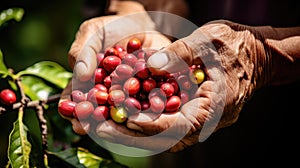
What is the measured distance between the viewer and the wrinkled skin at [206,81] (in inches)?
72.1

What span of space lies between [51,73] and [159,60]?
0.72 m

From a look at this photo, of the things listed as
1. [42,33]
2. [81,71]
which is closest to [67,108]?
[81,71]

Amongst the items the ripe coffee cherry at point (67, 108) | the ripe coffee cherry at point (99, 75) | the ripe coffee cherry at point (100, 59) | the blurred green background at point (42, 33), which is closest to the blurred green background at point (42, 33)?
the blurred green background at point (42, 33)

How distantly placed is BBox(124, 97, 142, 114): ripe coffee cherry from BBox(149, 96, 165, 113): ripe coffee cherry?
0.15ft

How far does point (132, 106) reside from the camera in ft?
5.98

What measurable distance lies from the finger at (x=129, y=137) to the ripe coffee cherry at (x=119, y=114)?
3 cm

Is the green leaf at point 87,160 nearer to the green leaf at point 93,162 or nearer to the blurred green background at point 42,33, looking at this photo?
the green leaf at point 93,162

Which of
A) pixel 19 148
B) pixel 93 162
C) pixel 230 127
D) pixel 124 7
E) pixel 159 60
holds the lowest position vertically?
pixel 230 127

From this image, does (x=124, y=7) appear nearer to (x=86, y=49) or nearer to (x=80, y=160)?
(x=86, y=49)

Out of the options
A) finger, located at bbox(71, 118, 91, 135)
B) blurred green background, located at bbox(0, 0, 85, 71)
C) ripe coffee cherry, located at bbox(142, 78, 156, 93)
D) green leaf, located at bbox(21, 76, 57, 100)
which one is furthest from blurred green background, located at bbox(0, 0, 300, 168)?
ripe coffee cherry, located at bbox(142, 78, 156, 93)

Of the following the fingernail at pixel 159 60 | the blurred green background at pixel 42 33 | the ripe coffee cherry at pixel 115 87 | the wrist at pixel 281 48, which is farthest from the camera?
the blurred green background at pixel 42 33

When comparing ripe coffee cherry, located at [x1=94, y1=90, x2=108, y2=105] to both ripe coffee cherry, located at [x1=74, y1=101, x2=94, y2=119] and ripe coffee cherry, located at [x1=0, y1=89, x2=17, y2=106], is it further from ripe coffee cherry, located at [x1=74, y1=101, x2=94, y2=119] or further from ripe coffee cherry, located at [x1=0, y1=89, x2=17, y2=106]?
ripe coffee cherry, located at [x1=0, y1=89, x2=17, y2=106]

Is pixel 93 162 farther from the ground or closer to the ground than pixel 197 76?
closer to the ground

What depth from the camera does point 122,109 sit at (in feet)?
6.03
